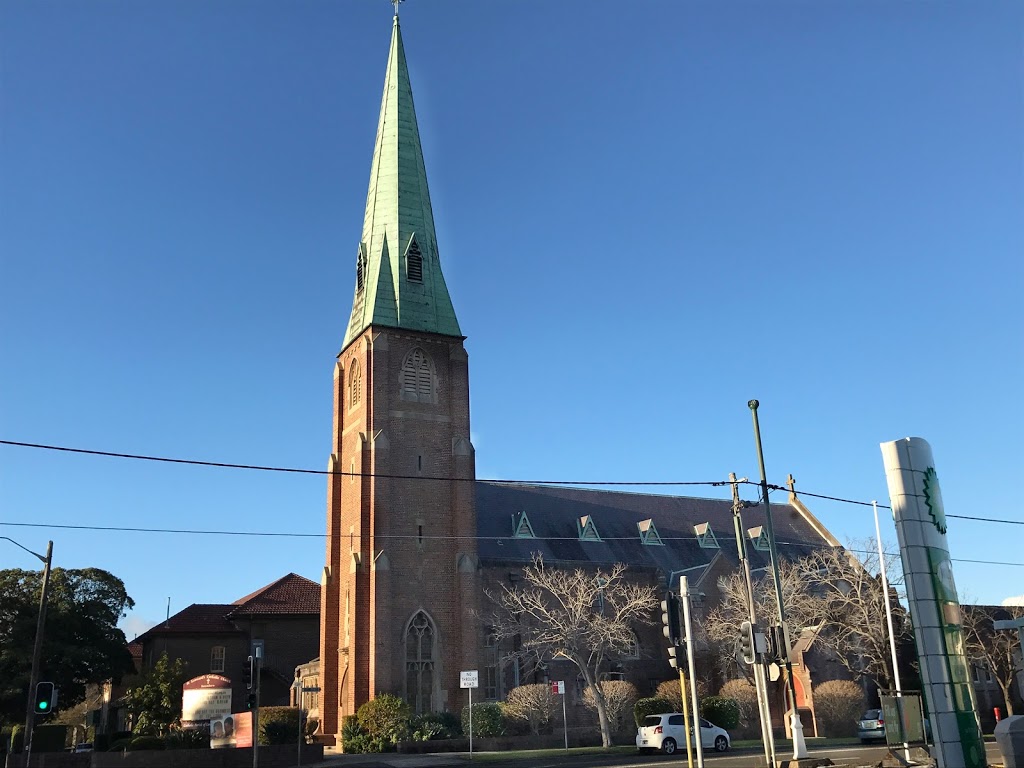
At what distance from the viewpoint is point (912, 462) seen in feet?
69.2

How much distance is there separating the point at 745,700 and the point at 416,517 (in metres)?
18.6

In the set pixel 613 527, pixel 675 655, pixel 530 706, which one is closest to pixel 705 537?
pixel 613 527

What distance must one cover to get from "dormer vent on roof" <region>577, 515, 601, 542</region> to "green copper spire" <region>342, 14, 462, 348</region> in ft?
44.1

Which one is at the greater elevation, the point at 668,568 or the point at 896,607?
the point at 668,568

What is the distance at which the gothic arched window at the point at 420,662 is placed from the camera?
4275cm

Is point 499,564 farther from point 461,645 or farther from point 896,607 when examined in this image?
point 896,607

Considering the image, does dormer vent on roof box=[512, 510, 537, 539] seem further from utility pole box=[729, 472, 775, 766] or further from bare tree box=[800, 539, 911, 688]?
utility pole box=[729, 472, 775, 766]

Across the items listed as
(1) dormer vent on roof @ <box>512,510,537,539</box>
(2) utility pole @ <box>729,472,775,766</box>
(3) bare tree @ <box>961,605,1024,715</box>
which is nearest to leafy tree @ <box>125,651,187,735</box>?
(1) dormer vent on roof @ <box>512,510,537,539</box>

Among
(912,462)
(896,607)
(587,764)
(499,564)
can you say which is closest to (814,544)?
(896,607)

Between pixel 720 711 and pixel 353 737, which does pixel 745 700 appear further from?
pixel 353 737

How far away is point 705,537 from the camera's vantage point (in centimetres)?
5934

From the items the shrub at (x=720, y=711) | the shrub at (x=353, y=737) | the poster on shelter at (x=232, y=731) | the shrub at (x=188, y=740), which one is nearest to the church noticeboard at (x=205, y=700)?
the poster on shelter at (x=232, y=731)

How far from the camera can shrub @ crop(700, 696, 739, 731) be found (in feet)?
150

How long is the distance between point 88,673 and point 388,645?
19.4m
